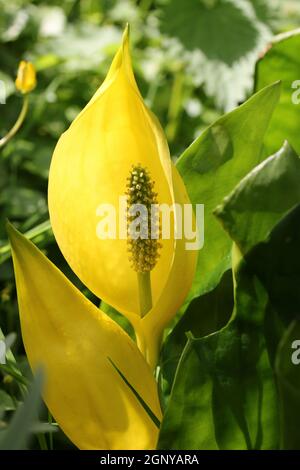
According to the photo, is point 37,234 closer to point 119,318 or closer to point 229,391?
point 119,318

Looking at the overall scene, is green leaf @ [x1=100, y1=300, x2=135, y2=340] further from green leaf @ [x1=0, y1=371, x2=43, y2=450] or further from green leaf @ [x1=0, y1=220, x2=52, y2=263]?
green leaf @ [x1=0, y1=371, x2=43, y2=450]

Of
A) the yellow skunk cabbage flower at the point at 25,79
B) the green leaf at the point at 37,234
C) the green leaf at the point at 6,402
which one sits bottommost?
the green leaf at the point at 6,402

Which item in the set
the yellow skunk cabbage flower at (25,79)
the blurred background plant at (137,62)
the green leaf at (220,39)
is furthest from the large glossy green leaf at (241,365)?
the green leaf at (220,39)

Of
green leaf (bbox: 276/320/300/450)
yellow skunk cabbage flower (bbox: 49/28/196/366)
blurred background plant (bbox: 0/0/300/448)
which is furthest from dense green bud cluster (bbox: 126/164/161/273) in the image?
blurred background plant (bbox: 0/0/300/448)

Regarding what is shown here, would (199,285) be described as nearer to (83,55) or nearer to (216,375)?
(216,375)

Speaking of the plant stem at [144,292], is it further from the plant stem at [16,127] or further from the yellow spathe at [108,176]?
the plant stem at [16,127]

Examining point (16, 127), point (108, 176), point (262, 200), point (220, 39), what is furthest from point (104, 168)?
point (220, 39)

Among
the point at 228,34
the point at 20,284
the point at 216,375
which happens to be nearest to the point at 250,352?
the point at 216,375
